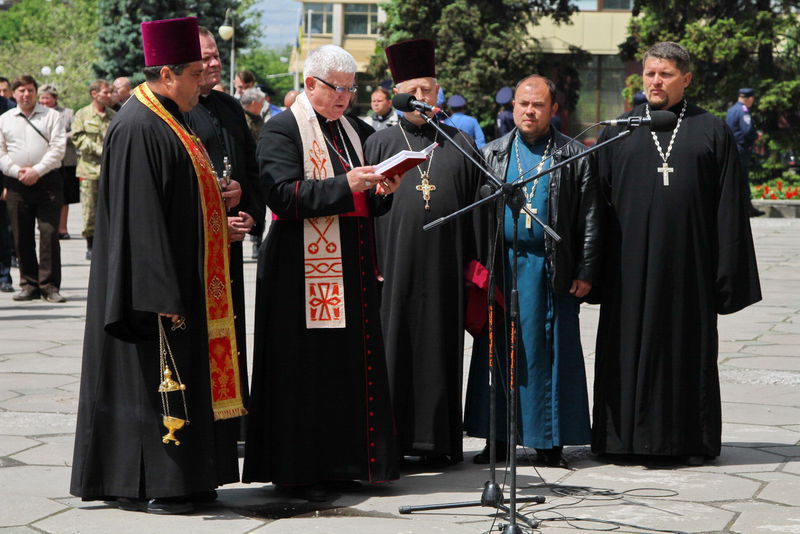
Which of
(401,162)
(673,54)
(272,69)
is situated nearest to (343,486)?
(401,162)

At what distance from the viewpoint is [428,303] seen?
6141 millimetres

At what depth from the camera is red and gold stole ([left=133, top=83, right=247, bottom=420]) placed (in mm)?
5121

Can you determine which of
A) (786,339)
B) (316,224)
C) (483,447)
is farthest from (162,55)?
(786,339)

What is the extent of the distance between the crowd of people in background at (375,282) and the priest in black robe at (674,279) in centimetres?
1

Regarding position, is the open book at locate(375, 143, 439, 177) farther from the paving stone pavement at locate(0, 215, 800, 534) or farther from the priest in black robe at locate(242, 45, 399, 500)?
the paving stone pavement at locate(0, 215, 800, 534)

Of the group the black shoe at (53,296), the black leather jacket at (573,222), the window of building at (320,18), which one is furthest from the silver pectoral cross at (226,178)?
the window of building at (320,18)

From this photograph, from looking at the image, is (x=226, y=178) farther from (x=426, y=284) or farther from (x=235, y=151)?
(x=426, y=284)

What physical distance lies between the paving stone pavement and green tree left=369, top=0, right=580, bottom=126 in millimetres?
28800

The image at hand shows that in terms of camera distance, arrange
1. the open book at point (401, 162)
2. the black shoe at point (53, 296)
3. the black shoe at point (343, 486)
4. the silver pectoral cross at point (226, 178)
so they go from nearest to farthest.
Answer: the open book at point (401, 162) → the silver pectoral cross at point (226, 178) → the black shoe at point (343, 486) → the black shoe at point (53, 296)

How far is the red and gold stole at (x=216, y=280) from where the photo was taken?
5.12 m

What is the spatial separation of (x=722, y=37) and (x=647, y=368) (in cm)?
2321

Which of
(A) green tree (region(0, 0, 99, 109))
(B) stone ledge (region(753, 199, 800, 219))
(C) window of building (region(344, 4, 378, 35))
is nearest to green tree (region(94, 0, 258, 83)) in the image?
(A) green tree (region(0, 0, 99, 109))

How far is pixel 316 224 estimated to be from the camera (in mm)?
5461

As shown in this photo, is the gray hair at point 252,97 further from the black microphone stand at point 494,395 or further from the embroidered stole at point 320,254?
the black microphone stand at point 494,395
